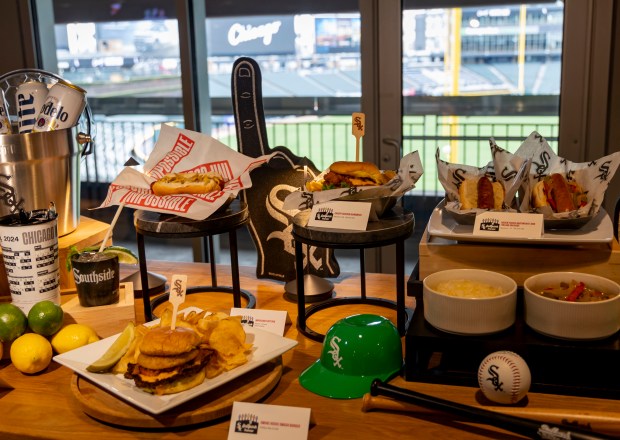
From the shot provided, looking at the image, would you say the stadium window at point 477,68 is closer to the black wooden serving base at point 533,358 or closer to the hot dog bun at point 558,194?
the hot dog bun at point 558,194

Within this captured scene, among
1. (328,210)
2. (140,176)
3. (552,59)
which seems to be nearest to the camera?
(328,210)

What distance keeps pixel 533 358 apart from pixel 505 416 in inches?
5.5

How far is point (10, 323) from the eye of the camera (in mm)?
1268

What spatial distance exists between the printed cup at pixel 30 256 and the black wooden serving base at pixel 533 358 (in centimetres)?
74

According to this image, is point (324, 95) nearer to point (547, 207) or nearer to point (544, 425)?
point (547, 207)

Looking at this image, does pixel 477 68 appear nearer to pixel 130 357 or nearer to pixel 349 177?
pixel 349 177

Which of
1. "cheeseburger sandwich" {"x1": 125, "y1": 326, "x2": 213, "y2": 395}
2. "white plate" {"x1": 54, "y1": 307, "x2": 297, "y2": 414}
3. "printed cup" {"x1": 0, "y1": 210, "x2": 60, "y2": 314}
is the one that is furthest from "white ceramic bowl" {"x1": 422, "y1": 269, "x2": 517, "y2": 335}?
"printed cup" {"x1": 0, "y1": 210, "x2": 60, "y2": 314}

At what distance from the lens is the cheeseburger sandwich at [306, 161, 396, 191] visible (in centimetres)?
138

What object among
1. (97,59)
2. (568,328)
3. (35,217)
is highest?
(97,59)

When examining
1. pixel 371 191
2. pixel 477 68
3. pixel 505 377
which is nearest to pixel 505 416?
pixel 505 377

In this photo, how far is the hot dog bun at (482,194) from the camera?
1279mm

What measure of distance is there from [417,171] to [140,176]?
621 mm

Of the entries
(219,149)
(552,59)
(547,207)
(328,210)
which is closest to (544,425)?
(547,207)

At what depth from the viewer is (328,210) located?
1328 mm
